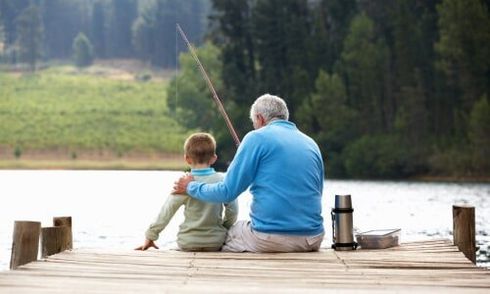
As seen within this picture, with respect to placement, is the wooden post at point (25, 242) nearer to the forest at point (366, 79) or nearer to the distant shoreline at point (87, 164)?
the forest at point (366, 79)

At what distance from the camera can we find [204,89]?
60.0 meters

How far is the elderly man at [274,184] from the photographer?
779 centimetres

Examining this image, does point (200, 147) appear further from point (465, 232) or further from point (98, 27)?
point (98, 27)

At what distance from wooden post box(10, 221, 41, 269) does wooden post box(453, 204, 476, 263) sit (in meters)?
3.09

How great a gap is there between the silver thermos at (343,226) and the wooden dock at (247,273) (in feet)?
0.68

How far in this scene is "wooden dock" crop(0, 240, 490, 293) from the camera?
612cm

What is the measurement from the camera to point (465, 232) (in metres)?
9.18

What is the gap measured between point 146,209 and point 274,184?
23.1 m

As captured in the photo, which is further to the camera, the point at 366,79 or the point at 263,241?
the point at 366,79

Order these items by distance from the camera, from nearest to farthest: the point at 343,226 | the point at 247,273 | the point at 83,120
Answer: the point at 247,273
the point at 343,226
the point at 83,120

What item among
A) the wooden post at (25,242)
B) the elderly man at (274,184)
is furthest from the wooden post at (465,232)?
the wooden post at (25,242)

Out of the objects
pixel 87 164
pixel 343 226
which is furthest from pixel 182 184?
pixel 87 164

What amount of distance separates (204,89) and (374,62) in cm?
853

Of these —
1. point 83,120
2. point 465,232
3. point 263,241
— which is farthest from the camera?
point 83,120
